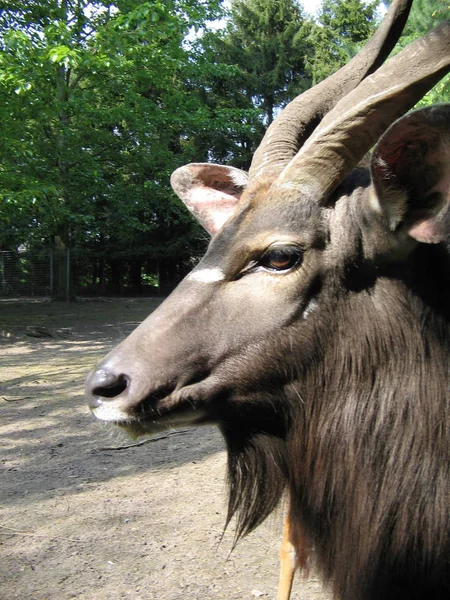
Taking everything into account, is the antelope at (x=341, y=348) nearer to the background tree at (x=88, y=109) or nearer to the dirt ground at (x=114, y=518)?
the dirt ground at (x=114, y=518)

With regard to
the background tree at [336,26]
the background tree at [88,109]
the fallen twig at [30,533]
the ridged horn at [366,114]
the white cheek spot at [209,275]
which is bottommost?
the fallen twig at [30,533]

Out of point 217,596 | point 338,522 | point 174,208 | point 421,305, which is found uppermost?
point 174,208

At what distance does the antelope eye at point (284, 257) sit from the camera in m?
1.98

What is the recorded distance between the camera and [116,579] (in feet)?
10.8

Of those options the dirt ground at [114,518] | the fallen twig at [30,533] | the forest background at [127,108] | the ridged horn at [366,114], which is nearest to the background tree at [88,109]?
the forest background at [127,108]

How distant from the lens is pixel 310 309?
197 centimetres

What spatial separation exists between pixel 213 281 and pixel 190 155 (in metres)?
18.0

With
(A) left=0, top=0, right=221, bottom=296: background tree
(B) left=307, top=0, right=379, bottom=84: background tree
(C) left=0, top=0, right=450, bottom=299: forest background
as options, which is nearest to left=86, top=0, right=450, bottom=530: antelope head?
(C) left=0, top=0, right=450, bottom=299: forest background

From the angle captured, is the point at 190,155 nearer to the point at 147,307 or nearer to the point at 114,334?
the point at 147,307

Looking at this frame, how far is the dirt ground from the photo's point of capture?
3.26 m

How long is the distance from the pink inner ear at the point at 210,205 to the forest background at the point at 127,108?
713 mm

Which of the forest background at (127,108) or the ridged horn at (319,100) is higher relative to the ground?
the forest background at (127,108)

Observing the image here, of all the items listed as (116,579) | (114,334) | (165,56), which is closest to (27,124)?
(165,56)

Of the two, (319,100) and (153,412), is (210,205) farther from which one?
(153,412)
